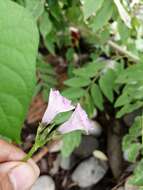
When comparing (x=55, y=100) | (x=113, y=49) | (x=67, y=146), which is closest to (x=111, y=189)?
(x=67, y=146)

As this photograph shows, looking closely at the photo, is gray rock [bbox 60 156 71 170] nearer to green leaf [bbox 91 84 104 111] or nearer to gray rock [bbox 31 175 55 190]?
gray rock [bbox 31 175 55 190]

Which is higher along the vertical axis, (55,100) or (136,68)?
(55,100)

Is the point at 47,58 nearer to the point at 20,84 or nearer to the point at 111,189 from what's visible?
the point at 111,189

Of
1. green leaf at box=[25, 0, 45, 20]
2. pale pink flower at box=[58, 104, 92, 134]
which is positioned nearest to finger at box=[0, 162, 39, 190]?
pale pink flower at box=[58, 104, 92, 134]

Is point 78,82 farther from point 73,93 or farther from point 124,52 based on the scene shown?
point 124,52

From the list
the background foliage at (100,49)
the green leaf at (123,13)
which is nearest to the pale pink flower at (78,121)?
the background foliage at (100,49)

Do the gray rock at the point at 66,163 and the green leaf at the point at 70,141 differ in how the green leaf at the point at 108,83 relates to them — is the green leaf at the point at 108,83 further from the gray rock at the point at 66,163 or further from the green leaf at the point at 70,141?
the gray rock at the point at 66,163

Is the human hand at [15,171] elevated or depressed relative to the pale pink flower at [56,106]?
depressed
